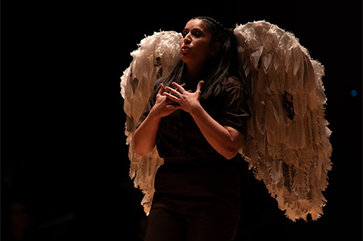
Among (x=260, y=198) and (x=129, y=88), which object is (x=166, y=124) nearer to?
(x=129, y=88)

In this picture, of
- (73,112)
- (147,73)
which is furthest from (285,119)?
(73,112)

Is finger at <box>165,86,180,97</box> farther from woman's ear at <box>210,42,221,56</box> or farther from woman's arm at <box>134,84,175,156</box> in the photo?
woman's ear at <box>210,42,221,56</box>

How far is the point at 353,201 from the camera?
7.85 ft

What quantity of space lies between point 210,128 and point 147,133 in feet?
0.82

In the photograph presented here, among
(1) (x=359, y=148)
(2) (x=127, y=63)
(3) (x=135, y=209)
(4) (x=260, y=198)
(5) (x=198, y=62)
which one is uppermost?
(5) (x=198, y=62)

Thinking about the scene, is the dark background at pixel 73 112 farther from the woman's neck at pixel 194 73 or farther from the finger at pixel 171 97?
the finger at pixel 171 97

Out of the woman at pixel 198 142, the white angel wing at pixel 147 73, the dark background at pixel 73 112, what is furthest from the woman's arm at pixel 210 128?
the dark background at pixel 73 112

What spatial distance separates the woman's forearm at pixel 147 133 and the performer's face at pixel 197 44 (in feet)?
0.81

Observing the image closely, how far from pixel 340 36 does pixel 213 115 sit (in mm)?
1014

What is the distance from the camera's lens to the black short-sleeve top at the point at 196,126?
1.67m

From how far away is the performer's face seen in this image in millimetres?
1776

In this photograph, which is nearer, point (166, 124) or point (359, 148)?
point (166, 124)

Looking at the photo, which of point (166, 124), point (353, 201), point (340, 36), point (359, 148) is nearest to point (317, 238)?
point (353, 201)

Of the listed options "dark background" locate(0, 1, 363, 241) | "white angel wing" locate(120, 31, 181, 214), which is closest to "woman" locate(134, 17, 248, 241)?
"white angel wing" locate(120, 31, 181, 214)
